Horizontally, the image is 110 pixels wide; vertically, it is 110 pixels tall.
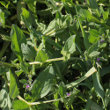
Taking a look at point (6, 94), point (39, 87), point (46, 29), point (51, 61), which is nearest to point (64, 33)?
point (46, 29)

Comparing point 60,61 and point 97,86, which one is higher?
point 60,61

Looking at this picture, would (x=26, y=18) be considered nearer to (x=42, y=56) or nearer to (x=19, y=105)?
(x=42, y=56)

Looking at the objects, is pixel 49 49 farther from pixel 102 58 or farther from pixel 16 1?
pixel 16 1

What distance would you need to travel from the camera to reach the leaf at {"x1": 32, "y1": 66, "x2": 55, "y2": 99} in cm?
137

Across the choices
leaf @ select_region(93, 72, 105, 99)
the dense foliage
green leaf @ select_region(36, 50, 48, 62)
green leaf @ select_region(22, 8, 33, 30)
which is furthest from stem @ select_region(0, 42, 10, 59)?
leaf @ select_region(93, 72, 105, 99)

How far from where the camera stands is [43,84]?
138 cm

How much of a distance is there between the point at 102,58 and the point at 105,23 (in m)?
0.27

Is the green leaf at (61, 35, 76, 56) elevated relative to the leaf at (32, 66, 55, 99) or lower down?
elevated

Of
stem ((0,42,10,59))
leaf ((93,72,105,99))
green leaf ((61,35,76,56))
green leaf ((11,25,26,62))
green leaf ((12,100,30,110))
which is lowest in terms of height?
leaf ((93,72,105,99))

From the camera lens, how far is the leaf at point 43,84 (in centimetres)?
137

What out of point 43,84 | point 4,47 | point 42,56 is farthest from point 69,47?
point 4,47

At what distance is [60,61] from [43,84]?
0.84ft

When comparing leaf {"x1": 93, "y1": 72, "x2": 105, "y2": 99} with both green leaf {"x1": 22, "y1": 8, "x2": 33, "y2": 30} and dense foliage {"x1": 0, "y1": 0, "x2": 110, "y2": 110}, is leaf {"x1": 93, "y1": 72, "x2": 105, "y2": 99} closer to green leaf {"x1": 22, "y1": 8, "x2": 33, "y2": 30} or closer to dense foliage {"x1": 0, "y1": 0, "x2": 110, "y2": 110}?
dense foliage {"x1": 0, "y1": 0, "x2": 110, "y2": 110}

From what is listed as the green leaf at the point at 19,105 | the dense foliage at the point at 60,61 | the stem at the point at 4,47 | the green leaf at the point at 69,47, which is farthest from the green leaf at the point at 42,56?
the stem at the point at 4,47
